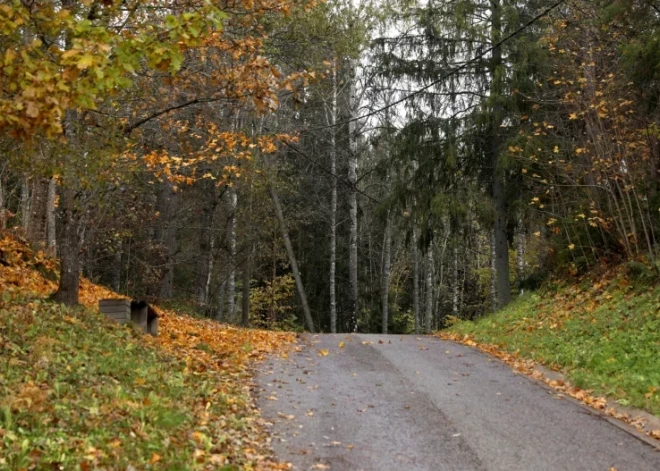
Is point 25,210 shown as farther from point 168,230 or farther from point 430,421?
point 430,421

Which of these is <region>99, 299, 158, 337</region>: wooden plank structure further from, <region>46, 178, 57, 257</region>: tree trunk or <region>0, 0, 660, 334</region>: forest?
<region>46, 178, 57, 257</region>: tree trunk

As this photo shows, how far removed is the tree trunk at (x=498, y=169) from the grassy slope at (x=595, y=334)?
2.74 m

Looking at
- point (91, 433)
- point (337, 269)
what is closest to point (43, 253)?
point (91, 433)

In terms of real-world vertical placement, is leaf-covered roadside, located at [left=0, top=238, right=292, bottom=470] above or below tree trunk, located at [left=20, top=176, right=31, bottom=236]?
below

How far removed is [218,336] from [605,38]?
32.8 feet

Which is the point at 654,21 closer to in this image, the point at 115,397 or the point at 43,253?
the point at 115,397

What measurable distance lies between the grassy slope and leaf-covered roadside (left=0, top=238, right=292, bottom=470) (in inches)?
185

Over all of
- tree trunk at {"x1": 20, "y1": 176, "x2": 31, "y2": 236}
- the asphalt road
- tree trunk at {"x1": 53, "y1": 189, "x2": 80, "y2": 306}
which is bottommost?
the asphalt road

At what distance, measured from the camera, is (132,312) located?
11336 mm

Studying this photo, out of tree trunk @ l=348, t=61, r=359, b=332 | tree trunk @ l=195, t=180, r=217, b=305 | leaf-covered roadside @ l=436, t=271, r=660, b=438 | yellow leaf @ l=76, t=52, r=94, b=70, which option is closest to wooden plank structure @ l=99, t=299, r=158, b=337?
leaf-covered roadside @ l=436, t=271, r=660, b=438

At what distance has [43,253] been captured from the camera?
14.1m

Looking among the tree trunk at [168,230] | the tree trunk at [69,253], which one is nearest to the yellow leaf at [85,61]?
the tree trunk at [69,253]

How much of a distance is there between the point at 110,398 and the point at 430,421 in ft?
11.2

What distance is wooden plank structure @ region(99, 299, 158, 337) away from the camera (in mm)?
10734
